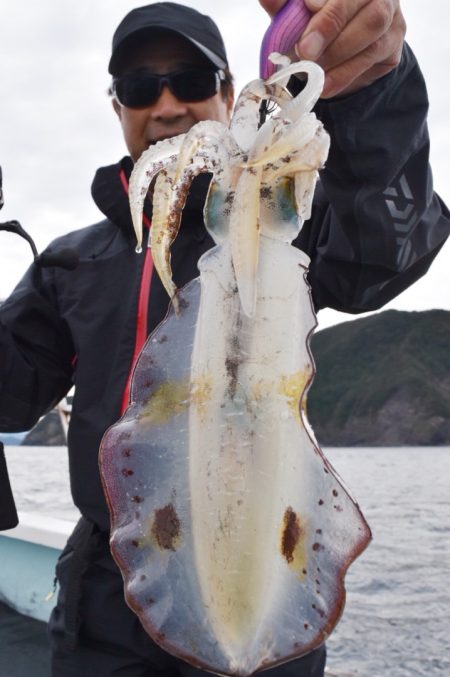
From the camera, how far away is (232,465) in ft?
4.64

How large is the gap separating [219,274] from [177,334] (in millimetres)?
165

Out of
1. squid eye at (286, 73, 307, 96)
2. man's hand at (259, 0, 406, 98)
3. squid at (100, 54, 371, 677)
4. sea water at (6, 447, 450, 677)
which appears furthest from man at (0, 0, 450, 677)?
sea water at (6, 447, 450, 677)

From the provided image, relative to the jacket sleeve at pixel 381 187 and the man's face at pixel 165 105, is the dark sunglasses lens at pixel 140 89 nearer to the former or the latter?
the man's face at pixel 165 105

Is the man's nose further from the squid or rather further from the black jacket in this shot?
the squid

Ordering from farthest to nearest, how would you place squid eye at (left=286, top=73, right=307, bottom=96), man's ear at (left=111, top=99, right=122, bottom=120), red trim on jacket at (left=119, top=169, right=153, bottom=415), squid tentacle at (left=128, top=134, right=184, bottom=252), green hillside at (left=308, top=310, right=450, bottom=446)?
green hillside at (left=308, top=310, right=450, bottom=446), man's ear at (left=111, top=99, right=122, bottom=120), red trim on jacket at (left=119, top=169, right=153, bottom=415), squid eye at (left=286, top=73, right=307, bottom=96), squid tentacle at (left=128, top=134, right=184, bottom=252)

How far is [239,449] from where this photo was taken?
1.42m

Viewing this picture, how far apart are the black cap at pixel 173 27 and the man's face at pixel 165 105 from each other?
0.16 feet

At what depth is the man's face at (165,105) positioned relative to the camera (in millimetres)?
2844

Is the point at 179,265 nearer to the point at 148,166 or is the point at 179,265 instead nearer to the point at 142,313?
the point at 142,313

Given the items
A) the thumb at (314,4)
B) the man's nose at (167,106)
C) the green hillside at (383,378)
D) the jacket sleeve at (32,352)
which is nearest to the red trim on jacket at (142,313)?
the jacket sleeve at (32,352)

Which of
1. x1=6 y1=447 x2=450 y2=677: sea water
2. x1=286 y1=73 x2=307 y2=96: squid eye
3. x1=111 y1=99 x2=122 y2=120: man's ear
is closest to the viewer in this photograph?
x1=286 y1=73 x2=307 y2=96: squid eye

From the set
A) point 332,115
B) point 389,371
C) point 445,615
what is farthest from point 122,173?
point 389,371

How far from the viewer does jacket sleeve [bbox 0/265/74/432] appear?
111 inches

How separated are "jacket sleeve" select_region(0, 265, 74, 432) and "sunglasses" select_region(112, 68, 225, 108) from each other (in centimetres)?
86
